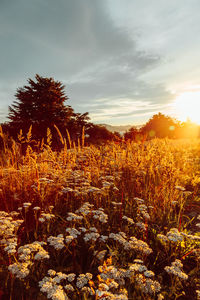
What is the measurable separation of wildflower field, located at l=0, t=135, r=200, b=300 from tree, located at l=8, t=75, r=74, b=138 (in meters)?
14.7

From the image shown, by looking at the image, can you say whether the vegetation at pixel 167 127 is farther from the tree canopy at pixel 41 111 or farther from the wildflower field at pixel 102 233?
the wildflower field at pixel 102 233

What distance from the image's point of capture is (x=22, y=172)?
4.14m

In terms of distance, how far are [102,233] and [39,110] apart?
1830 cm

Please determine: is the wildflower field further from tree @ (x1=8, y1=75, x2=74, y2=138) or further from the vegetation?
the vegetation

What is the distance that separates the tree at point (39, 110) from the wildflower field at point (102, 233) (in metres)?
14.7

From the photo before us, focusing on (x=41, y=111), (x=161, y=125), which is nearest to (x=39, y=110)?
(x=41, y=111)

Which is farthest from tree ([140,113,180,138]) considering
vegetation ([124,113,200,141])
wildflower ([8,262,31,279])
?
wildflower ([8,262,31,279])

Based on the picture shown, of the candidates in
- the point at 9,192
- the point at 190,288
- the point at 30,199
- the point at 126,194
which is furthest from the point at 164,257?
the point at 9,192

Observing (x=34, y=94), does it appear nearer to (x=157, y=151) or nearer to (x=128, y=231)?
(x=157, y=151)

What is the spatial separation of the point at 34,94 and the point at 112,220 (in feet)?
64.0

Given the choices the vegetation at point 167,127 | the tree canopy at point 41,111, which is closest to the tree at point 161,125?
the vegetation at point 167,127

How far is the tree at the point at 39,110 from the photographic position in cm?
1889

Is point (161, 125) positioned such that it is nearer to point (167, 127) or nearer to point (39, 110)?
point (167, 127)

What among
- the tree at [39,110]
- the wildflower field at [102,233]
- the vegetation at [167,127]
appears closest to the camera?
the wildflower field at [102,233]
